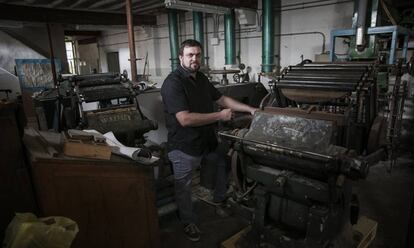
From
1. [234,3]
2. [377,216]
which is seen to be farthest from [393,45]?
[234,3]

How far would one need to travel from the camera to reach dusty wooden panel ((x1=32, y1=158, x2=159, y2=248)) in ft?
4.07

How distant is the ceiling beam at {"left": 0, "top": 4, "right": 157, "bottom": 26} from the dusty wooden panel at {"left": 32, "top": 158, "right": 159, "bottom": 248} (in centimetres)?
419

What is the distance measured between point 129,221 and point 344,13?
3.60m

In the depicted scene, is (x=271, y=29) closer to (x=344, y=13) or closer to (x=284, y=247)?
(x=344, y=13)

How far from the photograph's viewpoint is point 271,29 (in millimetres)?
3959

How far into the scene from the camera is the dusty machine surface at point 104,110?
230 cm

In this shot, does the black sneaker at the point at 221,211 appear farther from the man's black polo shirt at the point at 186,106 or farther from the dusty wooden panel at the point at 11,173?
the dusty wooden panel at the point at 11,173

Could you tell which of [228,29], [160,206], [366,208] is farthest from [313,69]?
[228,29]

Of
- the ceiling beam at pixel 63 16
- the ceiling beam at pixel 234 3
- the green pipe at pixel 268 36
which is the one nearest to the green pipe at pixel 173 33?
the ceiling beam at pixel 63 16

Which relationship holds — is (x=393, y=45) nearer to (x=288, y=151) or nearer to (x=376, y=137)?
(x=376, y=137)

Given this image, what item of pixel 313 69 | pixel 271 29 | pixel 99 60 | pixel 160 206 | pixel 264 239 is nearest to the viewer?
pixel 264 239

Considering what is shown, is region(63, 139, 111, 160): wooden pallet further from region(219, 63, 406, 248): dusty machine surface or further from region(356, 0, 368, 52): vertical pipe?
region(356, 0, 368, 52): vertical pipe

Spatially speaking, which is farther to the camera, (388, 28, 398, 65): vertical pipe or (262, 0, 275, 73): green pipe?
(262, 0, 275, 73): green pipe

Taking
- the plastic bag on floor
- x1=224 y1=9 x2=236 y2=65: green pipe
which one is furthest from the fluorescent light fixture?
the plastic bag on floor
